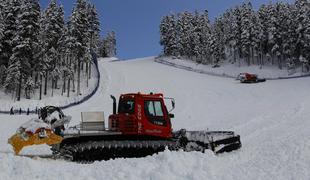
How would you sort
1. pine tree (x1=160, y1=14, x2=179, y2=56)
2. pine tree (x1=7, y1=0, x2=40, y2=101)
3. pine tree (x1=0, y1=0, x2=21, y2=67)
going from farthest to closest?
pine tree (x1=160, y1=14, x2=179, y2=56) < pine tree (x1=0, y1=0, x2=21, y2=67) < pine tree (x1=7, y1=0, x2=40, y2=101)

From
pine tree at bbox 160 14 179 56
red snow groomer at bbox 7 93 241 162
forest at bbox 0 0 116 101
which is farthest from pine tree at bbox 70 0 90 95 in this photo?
pine tree at bbox 160 14 179 56

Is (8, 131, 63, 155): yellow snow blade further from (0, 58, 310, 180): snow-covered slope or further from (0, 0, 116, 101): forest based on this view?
(0, 0, 116, 101): forest

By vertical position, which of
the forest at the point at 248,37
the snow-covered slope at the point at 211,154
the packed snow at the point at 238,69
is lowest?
the snow-covered slope at the point at 211,154

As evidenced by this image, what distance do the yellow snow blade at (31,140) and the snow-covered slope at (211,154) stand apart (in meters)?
0.94

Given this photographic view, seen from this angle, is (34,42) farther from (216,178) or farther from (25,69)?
(216,178)

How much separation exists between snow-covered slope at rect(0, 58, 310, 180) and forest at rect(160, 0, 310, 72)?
3415cm

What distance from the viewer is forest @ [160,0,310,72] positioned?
85.6 metres

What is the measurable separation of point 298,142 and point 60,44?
5199cm

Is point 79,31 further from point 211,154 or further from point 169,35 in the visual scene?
point 169,35

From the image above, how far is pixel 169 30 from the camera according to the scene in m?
120

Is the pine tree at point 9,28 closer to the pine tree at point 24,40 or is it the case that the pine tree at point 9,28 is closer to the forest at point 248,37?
the pine tree at point 24,40

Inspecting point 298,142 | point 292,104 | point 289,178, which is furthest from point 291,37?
point 289,178

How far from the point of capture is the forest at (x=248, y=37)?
85.6 metres

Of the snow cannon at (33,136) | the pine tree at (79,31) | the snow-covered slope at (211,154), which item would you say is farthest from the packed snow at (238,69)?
the snow cannon at (33,136)
